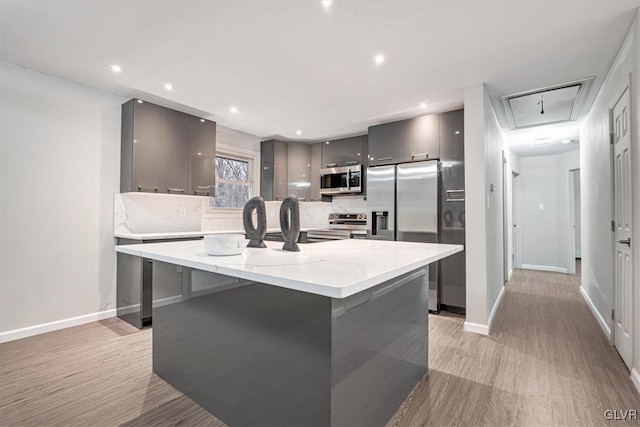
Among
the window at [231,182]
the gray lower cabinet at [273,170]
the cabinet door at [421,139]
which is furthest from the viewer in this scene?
the gray lower cabinet at [273,170]

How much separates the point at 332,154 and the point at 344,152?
0.23 meters

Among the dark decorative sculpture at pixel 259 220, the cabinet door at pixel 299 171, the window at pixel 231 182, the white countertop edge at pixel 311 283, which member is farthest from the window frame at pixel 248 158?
the white countertop edge at pixel 311 283

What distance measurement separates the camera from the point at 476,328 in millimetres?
2965

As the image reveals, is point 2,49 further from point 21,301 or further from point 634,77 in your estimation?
point 634,77

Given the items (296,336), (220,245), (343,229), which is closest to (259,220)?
(220,245)

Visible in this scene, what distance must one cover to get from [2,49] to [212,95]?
1.62m

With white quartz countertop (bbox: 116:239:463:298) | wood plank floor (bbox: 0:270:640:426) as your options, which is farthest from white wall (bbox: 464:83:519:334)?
white quartz countertop (bbox: 116:239:463:298)

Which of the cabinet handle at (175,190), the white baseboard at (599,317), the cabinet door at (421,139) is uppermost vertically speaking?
the cabinet door at (421,139)

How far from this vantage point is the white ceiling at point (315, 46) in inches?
76.4

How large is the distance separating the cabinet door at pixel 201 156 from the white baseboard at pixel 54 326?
1.61 metres

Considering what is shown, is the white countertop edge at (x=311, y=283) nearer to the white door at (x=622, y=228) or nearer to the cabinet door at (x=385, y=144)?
the white door at (x=622, y=228)

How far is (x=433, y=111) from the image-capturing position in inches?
147

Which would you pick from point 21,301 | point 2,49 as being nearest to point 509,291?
point 21,301

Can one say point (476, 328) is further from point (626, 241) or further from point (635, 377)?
point (626, 241)
